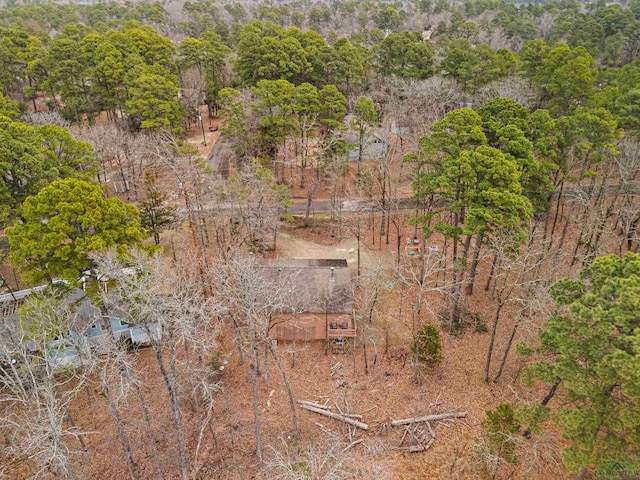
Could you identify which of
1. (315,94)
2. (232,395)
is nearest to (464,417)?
(232,395)

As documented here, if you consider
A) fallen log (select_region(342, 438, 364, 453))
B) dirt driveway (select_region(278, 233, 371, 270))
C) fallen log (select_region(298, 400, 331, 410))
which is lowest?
fallen log (select_region(342, 438, 364, 453))

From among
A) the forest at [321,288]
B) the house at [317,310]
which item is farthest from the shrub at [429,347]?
the house at [317,310]

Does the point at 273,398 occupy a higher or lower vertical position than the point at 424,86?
lower

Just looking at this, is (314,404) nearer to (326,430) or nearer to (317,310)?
(326,430)

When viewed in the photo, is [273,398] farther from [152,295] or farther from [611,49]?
[611,49]

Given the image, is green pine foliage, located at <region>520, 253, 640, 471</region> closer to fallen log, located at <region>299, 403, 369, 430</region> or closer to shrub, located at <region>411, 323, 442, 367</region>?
shrub, located at <region>411, 323, 442, 367</region>

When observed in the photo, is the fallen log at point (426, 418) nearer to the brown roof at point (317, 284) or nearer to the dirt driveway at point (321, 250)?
the brown roof at point (317, 284)

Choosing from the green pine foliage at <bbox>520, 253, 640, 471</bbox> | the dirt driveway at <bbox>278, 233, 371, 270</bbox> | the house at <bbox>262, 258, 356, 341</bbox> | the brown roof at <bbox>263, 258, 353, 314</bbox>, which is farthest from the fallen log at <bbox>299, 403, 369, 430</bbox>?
the dirt driveway at <bbox>278, 233, 371, 270</bbox>
